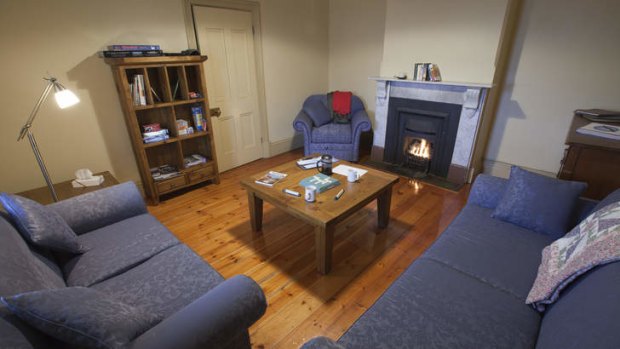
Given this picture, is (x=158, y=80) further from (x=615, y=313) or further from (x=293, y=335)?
(x=615, y=313)

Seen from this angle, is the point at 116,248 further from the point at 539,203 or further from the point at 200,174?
the point at 539,203

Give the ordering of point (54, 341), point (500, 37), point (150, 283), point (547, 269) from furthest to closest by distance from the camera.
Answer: point (500, 37) < point (150, 283) < point (547, 269) < point (54, 341)

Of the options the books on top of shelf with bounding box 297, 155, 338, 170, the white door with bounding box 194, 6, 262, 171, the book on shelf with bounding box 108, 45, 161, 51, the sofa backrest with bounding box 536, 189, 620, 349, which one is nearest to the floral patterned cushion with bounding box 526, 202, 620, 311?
the sofa backrest with bounding box 536, 189, 620, 349

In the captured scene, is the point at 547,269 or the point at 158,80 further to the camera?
the point at 158,80

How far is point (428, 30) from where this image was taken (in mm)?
3172

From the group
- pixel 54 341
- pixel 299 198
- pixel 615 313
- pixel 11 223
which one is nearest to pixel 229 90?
pixel 299 198

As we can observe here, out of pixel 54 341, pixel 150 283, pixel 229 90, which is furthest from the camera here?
pixel 229 90

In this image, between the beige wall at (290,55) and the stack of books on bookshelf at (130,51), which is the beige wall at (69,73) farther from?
the beige wall at (290,55)

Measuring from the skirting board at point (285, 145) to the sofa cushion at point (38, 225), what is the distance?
115 inches

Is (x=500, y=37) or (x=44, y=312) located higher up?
(x=500, y=37)

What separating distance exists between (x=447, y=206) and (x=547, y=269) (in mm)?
1637

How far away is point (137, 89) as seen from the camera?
8.79ft

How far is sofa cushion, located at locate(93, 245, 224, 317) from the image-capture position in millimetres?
1300

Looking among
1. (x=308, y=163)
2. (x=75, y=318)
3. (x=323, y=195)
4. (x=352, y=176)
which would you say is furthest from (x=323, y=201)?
(x=75, y=318)
